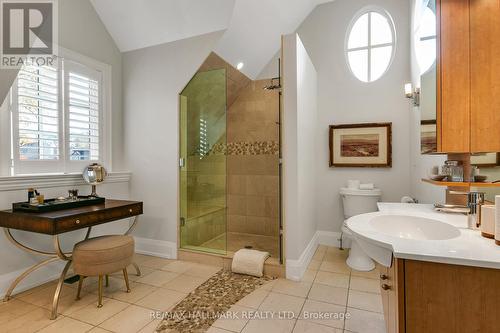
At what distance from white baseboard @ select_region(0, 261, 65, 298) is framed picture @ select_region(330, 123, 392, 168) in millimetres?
3277

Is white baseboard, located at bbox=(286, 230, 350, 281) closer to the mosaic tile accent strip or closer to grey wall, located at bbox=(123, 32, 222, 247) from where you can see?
the mosaic tile accent strip

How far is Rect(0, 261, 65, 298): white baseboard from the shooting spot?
224 cm

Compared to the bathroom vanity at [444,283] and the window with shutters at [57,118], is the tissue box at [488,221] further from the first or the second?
the window with shutters at [57,118]

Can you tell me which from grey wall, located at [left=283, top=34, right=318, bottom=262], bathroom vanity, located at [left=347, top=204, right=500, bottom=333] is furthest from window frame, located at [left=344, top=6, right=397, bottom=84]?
bathroom vanity, located at [left=347, top=204, right=500, bottom=333]

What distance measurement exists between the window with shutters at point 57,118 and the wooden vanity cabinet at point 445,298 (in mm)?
3021

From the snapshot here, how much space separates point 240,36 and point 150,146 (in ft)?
5.46

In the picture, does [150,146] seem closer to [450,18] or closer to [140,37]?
[140,37]

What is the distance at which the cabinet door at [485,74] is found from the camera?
133 centimetres

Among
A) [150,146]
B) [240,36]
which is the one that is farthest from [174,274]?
[240,36]

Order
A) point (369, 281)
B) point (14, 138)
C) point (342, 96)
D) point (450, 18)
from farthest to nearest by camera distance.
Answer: point (342, 96) < point (369, 281) < point (14, 138) < point (450, 18)

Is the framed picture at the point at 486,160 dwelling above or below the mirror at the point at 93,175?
above

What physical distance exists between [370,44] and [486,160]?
2504 mm

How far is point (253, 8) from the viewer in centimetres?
276

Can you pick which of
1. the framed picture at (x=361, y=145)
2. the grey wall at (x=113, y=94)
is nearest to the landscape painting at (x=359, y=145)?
the framed picture at (x=361, y=145)
